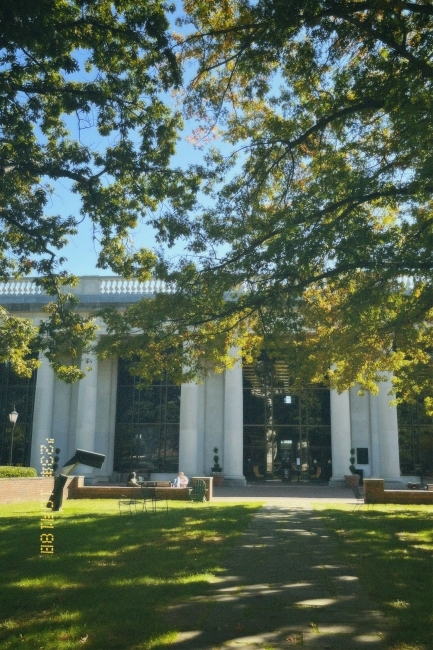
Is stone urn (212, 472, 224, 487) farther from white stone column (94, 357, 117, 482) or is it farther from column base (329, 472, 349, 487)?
white stone column (94, 357, 117, 482)

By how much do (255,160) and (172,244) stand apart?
2472 mm

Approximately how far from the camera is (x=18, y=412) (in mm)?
34094

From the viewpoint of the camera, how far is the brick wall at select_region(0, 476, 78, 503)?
19.7 m

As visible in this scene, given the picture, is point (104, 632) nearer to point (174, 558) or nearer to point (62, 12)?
point (174, 558)

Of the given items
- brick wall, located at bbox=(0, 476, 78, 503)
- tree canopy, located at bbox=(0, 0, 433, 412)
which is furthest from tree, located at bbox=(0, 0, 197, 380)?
brick wall, located at bbox=(0, 476, 78, 503)

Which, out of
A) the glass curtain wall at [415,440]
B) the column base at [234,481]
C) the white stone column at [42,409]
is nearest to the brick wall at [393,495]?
the column base at [234,481]

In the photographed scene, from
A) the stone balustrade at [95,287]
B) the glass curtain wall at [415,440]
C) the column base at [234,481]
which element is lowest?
the column base at [234,481]

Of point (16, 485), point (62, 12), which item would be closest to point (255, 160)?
point (62, 12)

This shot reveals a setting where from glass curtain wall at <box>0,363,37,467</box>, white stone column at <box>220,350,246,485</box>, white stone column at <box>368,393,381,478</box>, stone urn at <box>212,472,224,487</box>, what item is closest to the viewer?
stone urn at <box>212,472,224,487</box>

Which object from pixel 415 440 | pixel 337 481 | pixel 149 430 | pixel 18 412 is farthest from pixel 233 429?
pixel 18 412

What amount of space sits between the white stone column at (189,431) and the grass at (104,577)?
701 inches

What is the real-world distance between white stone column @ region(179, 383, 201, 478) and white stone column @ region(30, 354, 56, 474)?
23.5ft

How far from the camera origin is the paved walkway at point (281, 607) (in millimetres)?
4922

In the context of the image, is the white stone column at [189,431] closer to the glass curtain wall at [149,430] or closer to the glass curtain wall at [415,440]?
the glass curtain wall at [149,430]
